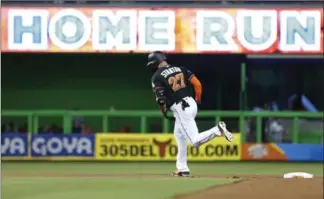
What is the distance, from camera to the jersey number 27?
9.86 metres

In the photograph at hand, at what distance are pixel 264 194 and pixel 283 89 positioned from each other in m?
11.0

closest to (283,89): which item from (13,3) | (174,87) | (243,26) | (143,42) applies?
(243,26)

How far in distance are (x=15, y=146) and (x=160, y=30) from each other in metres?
4.56

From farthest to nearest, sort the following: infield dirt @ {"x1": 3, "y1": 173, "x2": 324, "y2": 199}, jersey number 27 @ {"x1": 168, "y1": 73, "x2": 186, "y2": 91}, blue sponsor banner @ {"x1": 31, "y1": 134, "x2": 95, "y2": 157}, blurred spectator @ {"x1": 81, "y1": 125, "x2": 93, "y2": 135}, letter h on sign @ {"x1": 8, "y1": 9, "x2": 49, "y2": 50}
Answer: blurred spectator @ {"x1": 81, "y1": 125, "x2": 93, "y2": 135} → blue sponsor banner @ {"x1": 31, "y1": 134, "x2": 95, "y2": 157} → letter h on sign @ {"x1": 8, "y1": 9, "x2": 49, "y2": 50} → jersey number 27 @ {"x1": 168, "y1": 73, "x2": 186, "y2": 91} → infield dirt @ {"x1": 3, "y1": 173, "x2": 324, "y2": 199}

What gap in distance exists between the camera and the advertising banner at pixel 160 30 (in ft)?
51.5

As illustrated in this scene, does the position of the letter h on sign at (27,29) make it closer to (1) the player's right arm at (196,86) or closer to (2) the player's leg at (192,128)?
(1) the player's right arm at (196,86)

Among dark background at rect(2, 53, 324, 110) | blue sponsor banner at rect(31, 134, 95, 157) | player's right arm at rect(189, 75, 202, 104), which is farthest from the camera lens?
dark background at rect(2, 53, 324, 110)

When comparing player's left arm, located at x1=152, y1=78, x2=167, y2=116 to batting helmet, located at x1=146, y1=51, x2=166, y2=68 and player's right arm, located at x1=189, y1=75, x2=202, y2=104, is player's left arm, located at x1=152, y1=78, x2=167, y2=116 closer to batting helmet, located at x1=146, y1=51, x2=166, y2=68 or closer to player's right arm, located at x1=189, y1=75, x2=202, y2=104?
batting helmet, located at x1=146, y1=51, x2=166, y2=68

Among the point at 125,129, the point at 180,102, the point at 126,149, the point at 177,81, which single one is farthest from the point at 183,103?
the point at 125,129

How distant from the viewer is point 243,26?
15.8 meters

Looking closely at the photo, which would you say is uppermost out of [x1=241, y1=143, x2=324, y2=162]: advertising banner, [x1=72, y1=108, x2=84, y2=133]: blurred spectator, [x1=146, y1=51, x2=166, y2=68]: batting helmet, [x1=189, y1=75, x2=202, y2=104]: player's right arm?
[x1=146, y1=51, x2=166, y2=68]: batting helmet

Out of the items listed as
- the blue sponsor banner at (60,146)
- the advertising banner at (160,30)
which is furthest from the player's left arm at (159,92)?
the blue sponsor banner at (60,146)

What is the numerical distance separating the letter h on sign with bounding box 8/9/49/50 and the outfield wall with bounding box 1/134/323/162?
2.27 metres

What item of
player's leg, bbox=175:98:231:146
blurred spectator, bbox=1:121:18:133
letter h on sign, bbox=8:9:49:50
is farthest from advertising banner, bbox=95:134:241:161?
player's leg, bbox=175:98:231:146
